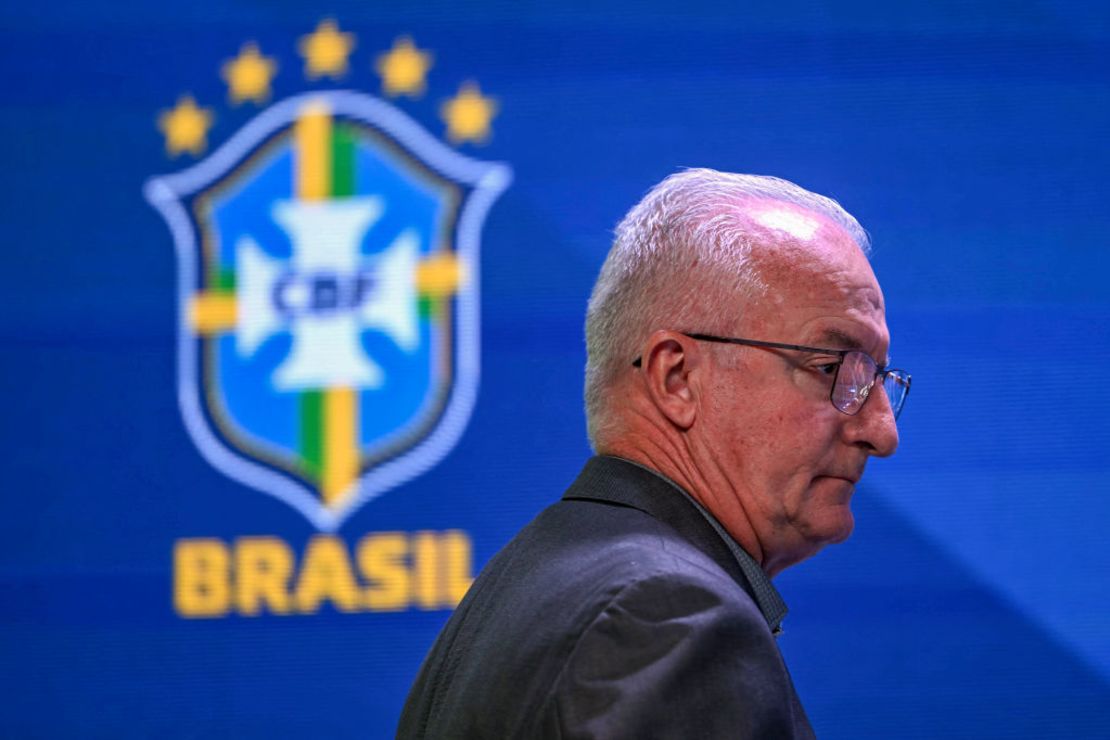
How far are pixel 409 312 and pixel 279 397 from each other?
28 centimetres

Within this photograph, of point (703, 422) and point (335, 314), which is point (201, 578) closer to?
point (335, 314)

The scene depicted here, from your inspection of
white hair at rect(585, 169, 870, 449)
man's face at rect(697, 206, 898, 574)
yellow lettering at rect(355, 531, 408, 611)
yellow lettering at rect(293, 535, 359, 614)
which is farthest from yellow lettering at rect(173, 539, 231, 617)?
man's face at rect(697, 206, 898, 574)

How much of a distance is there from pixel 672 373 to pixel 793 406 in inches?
4.7

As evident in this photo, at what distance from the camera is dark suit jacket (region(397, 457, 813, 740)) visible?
36.9 inches

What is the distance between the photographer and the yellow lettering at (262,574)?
2.34 m

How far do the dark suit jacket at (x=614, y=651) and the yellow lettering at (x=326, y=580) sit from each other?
3.92 feet

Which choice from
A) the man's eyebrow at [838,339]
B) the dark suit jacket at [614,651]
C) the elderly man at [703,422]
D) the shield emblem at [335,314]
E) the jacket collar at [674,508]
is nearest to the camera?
the dark suit jacket at [614,651]

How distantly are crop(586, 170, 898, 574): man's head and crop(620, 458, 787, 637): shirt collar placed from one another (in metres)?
0.04

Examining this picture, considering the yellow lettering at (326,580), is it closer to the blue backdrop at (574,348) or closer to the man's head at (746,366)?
the blue backdrop at (574,348)

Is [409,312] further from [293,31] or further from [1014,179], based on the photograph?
[1014,179]

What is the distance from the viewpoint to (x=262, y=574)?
2.34m

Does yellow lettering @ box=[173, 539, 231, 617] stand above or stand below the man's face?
below

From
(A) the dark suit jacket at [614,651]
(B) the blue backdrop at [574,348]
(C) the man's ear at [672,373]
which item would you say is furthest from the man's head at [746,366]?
(B) the blue backdrop at [574,348]

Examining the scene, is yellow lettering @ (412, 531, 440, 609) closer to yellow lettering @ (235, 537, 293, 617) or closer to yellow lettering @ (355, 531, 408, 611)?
yellow lettering @ (355, 531, 408, 611)
